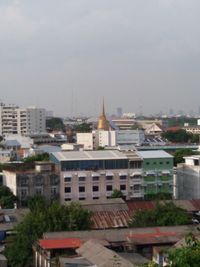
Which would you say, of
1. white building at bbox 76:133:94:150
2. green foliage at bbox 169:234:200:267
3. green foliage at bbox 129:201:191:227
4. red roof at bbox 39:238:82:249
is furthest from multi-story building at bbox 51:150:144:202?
white building at bbox 76:133:94:150

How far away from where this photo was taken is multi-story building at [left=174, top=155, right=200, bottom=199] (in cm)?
2332

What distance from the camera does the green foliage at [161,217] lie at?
15.1 meters

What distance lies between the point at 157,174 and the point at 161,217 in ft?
26.3

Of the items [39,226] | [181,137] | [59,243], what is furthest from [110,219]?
[181,137]

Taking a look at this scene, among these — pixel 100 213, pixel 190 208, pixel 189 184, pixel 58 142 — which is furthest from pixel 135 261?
Answer: pixel 58 142

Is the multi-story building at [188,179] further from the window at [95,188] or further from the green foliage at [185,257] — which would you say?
the green foliage at [185,257]

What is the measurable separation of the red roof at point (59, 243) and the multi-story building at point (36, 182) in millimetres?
8502

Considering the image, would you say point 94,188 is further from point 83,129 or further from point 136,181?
point 83,129

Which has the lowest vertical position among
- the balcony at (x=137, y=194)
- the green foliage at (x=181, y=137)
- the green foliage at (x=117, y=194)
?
the balcony at (x=137, y=194)

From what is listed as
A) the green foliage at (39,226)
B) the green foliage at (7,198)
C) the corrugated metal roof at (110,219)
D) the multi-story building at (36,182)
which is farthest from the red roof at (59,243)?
the multi-story building at (36,182)

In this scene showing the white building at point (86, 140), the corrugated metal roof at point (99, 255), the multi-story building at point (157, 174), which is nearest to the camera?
the corrugated metal roof at point (99, 255)

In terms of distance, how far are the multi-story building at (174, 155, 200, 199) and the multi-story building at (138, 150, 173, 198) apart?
839mm

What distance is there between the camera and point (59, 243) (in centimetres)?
1302

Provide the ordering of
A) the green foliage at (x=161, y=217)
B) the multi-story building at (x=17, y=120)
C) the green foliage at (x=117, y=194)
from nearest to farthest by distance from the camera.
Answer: the green foliage at (x=161, y=217)
the green foliage at (x=117, y=194)
the multi-story building at (x=17, y=120)
